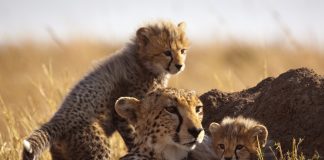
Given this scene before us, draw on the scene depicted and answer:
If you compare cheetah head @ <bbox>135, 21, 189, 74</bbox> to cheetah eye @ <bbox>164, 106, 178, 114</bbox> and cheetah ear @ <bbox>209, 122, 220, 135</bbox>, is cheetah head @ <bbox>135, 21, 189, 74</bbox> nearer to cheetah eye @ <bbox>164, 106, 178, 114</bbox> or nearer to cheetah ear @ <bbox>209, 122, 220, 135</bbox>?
cheetah ear @ <bbox>209, 122, 220, 135</bbox>

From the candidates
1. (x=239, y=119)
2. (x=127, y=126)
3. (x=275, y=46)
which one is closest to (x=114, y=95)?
(x=127, y=126)

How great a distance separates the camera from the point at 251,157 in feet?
14.4

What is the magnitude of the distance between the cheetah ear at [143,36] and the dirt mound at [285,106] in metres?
1.03

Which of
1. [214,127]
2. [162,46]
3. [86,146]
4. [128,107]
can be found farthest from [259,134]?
[162,46]

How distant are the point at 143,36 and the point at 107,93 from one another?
0.62 metres

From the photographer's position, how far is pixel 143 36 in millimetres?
6039

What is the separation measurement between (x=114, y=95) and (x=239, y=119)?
53.7 inches

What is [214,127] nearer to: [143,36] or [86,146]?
[86,146]

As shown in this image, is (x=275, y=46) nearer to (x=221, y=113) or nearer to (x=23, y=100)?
(x=23, y=100)

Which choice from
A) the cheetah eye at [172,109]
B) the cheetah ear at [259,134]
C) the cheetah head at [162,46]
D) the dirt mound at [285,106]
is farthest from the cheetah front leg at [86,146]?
the cheetah ear at [259,134]

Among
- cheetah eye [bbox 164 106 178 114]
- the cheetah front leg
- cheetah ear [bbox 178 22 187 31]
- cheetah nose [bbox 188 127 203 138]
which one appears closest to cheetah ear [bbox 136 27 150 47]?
cheetah ear [bbox 178 22 187 31]

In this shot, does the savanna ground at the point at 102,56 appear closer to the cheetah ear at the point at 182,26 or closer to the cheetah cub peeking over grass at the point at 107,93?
the cheetah ear at the point at 182,26

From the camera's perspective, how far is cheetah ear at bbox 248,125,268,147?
4.38 m

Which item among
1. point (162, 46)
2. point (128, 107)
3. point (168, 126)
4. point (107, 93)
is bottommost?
point (168, 126)
